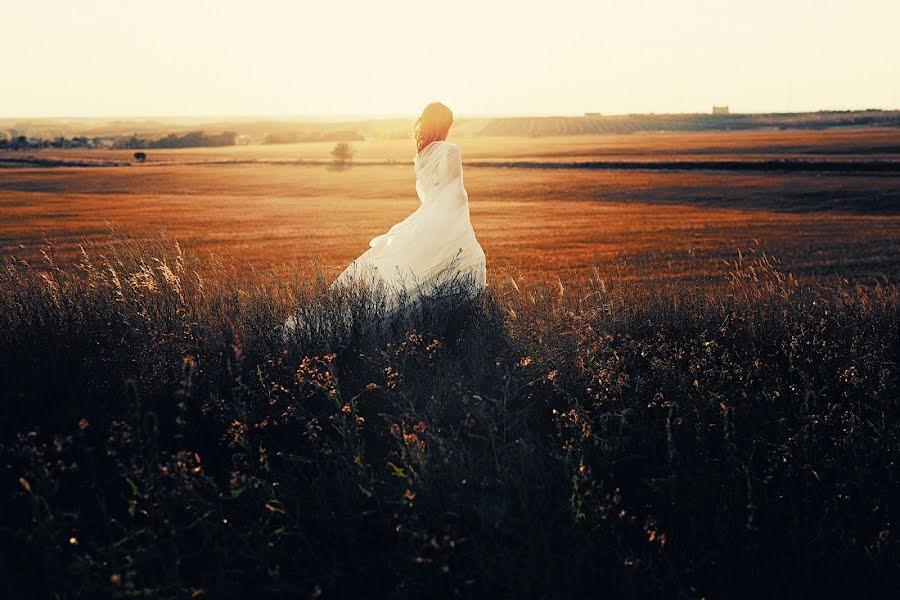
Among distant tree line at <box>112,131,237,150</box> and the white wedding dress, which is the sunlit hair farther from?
distant tree line at <box>112,131,237,150</box>

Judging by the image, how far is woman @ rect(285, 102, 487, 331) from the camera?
7691mm

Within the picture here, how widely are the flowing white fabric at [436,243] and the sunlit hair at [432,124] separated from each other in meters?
0.09

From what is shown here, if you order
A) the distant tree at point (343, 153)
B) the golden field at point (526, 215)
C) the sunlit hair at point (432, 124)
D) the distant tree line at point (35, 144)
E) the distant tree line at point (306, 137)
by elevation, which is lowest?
the golden field at point (526, 215)

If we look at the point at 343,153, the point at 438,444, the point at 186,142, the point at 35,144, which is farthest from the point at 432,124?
the point at 186,142

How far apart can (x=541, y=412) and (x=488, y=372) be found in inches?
25.7

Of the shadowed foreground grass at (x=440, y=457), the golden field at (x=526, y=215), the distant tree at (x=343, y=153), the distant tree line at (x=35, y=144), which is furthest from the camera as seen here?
the distant tree line at (x=35, y=144)

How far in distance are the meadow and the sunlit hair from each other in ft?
5.63

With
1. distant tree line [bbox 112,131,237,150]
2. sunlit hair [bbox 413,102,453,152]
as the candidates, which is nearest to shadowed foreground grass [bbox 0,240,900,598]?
sunlit hair [bbox 413,102,453,152]

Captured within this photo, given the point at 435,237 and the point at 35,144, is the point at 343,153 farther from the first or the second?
the point at 435,237

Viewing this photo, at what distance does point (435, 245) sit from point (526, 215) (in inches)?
1203

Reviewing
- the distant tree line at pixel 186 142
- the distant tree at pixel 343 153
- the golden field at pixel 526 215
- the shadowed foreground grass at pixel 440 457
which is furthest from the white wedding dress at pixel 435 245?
the distant tree line at pixel 186 142

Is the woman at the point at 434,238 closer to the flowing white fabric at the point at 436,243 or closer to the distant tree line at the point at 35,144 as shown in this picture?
the flowing white fabric at the point at 436,243

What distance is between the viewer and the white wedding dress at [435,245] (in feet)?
25.2

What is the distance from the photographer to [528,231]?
3144cm
